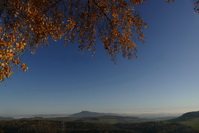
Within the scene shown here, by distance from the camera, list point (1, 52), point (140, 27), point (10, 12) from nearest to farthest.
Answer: point (1, 52) < point (10, 12) < point (140, 27)

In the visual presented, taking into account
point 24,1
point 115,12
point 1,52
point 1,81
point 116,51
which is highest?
point 115,12

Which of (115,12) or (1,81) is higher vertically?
(115,12)

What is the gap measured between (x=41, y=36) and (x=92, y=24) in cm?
424

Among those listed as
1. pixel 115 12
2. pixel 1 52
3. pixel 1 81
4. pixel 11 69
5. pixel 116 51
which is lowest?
pixel 1 81

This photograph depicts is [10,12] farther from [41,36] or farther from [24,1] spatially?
[41,36]

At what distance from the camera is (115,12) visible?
44.4 feet

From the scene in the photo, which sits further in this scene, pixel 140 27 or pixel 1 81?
pixel 140 27

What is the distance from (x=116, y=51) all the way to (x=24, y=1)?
24.2 feet

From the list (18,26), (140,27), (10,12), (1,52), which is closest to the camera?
(1,52)

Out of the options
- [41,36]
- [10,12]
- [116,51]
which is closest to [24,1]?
[10,12]

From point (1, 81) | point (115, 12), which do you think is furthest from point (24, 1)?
point (115, 12)

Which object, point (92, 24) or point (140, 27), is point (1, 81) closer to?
point (92, 24)

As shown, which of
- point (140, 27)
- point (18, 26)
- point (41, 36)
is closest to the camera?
point (18, 26)

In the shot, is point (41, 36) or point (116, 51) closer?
point (41, 36)
